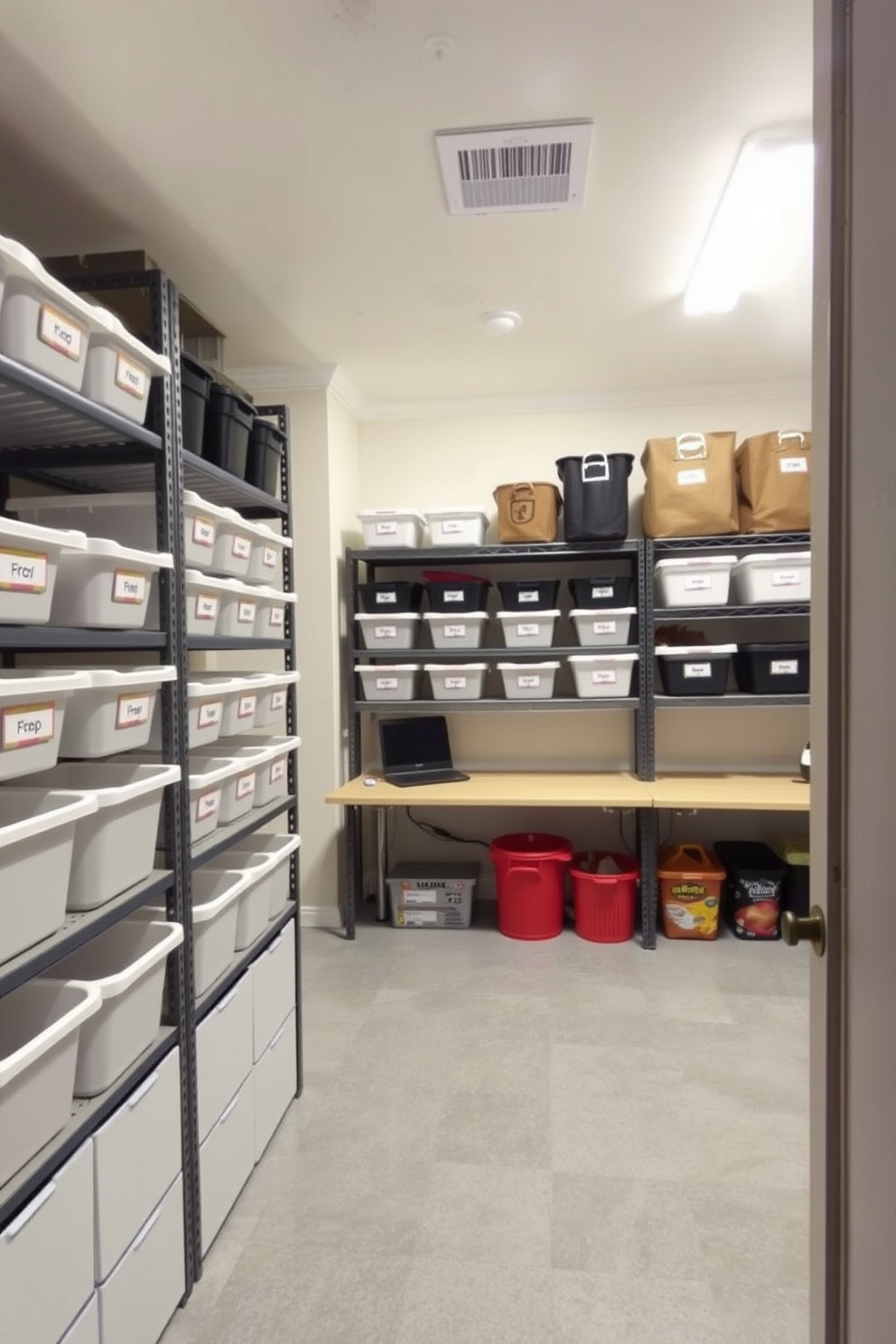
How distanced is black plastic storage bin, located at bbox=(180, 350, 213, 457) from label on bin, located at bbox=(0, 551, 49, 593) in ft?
2.34

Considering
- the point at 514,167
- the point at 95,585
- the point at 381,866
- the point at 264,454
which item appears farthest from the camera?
the point at 381,866

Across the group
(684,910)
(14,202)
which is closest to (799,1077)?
(684,910)

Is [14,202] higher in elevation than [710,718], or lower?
higher

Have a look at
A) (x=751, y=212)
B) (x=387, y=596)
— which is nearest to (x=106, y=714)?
(x=751, y=212)

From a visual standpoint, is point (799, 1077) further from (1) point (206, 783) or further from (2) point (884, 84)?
(2) point (884, 84)

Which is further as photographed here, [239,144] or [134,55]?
[239,144]

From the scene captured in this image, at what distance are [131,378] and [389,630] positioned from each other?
2.19 metres

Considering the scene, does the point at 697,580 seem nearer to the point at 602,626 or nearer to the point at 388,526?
the point at 602,626

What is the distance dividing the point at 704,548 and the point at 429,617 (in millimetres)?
1286

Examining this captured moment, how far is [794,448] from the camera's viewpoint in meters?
3.30

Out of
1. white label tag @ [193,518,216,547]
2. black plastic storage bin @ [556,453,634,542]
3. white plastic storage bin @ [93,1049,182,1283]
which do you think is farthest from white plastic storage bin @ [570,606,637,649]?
white plastic storage bin @ [93,1049,182,1283]

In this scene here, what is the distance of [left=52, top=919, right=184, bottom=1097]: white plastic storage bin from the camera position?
139 cm

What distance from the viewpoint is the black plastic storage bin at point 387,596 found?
3637 millimetres

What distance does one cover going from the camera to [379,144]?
73.8 inches
